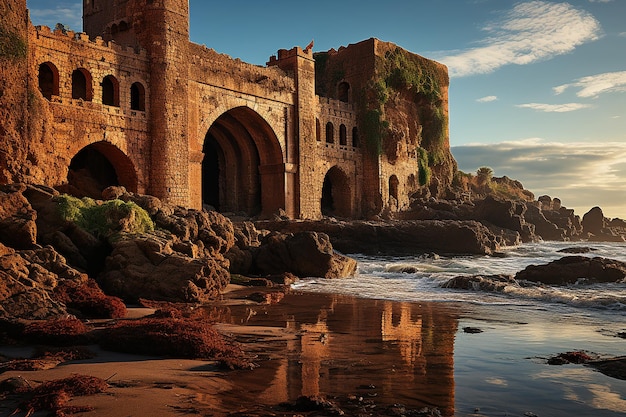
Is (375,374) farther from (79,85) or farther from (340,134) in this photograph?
(340,134)

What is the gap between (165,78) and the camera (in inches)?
991

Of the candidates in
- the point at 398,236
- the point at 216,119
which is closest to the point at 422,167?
the point at 398,236

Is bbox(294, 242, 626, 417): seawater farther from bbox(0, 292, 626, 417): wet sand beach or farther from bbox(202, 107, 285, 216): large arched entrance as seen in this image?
bbox(202, 107, 285, 216): large arched entrance

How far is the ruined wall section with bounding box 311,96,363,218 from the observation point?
35.8 m

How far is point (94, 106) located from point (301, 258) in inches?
427

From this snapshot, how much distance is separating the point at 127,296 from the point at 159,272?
2.65 ft

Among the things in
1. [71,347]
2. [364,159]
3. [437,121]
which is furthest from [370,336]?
[437,121]

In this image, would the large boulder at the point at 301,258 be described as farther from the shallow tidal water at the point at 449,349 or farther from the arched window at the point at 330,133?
the arched window at the point at 330,133

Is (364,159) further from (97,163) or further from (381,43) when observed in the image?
(97,163)

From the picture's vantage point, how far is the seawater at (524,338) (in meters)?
5.39

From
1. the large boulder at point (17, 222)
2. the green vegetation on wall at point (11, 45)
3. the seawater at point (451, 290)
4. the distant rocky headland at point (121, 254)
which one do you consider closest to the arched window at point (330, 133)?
the seawater at point (451, 290)

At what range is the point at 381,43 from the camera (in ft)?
130

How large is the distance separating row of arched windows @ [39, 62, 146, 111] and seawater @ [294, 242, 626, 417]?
39.7 ft

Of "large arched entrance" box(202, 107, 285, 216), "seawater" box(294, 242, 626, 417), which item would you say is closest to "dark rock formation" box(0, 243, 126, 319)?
"seawater" box(294, 242, 626, 417)
